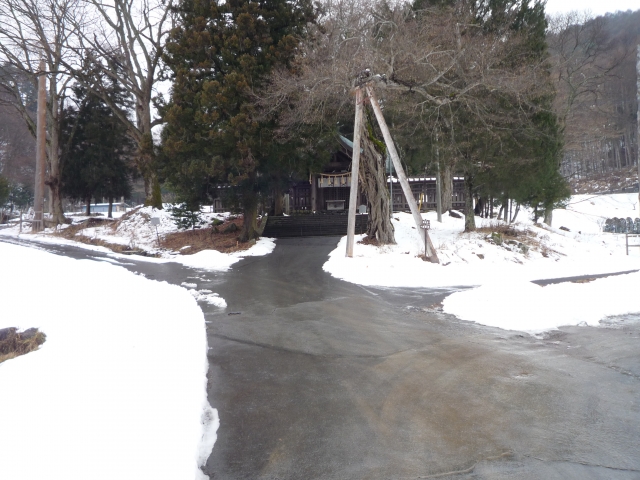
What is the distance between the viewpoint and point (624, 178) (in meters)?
58.8

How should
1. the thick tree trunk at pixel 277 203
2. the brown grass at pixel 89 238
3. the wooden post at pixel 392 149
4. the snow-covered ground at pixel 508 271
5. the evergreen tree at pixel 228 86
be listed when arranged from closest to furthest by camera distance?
the snow-covered ground at pixel 508 271, the wooden post at pixel 392 149, the evergreen tree at pixel 228 86, the brown grass at pixel 89 238, the thick tree trunk at pixel 277 203

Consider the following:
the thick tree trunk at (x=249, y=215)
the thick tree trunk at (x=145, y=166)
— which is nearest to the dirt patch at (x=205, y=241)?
the thick tree trunk at (x=249, y=215)

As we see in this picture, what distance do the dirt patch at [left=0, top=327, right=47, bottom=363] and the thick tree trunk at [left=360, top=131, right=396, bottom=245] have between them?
14.5 metres

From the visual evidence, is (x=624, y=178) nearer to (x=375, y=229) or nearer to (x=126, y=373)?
(x=375, y=229)

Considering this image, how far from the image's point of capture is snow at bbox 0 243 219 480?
362cm

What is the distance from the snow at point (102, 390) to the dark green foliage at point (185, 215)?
16.3m

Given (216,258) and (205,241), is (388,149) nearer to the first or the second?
(216,258)

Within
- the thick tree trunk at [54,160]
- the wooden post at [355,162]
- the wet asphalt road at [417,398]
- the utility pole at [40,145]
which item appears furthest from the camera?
the thick tree trunk at [54,160]

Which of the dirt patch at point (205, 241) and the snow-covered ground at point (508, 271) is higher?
the dirt patch at point (205, 241)

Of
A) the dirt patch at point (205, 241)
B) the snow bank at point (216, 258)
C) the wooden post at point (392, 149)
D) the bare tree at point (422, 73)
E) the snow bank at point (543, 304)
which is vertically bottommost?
the snow bank at point (543, 304)

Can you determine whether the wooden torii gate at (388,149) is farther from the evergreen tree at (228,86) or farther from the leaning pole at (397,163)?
the evergreen tree at (228,86)

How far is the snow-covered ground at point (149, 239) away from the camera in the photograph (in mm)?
19266

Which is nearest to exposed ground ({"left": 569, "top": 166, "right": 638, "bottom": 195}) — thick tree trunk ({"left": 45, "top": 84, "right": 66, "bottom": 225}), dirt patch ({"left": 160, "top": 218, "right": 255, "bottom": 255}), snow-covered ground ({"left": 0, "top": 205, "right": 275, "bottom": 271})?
dirt patch ({"left": 160, "top": 218, "right": 255, "bottom": 255})

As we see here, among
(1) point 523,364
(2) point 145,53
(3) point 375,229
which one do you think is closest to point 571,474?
(1) point 523,364
